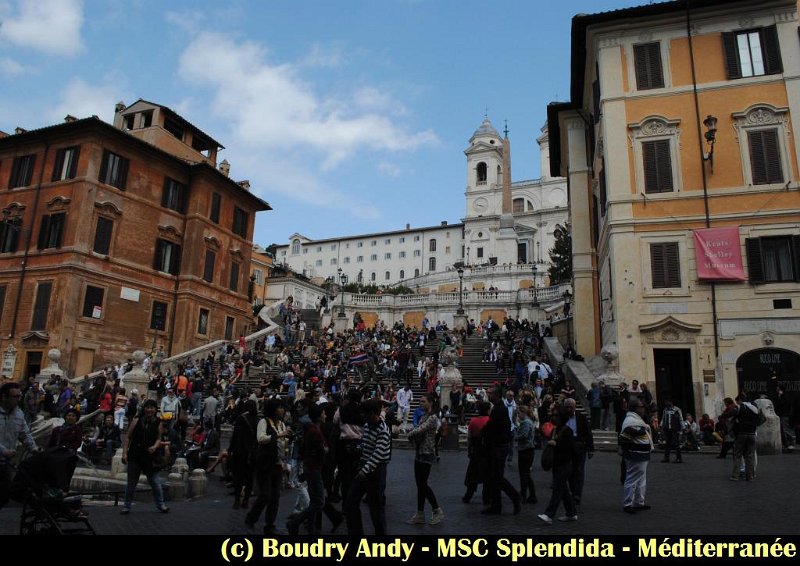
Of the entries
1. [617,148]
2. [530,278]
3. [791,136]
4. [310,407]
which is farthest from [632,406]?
[530,278]

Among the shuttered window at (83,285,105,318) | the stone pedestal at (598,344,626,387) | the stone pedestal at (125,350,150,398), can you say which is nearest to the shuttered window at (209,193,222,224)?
the shuttered window at (83,285,105,318)

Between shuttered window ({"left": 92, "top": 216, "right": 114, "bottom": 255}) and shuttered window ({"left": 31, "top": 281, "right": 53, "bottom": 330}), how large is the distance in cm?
282

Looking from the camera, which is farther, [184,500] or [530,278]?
[530,278]

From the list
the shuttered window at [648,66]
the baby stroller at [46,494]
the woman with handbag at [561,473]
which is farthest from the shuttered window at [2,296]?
the woman with handbag at [561,473]

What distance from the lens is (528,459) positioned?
969 centimetres

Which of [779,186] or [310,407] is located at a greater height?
[779,186]

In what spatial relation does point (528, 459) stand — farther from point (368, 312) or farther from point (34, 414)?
point (368, 312)

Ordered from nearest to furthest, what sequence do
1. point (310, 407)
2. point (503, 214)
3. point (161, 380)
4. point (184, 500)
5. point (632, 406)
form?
1. point (310, 407)
2. point (632, 406)
3. point (184, 500)
4. point (161, 380)
5. point (503, 214)

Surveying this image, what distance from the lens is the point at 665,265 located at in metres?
20.2

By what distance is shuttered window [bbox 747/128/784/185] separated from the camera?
1989 cm

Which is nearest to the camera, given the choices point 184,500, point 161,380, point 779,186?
point 184,500

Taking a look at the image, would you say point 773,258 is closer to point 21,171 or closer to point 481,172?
point 21,171

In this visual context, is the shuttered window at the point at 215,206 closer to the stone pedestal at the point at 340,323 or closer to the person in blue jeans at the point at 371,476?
the stone pedestal at the point at 340,323

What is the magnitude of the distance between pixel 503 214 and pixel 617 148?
77036 mm
